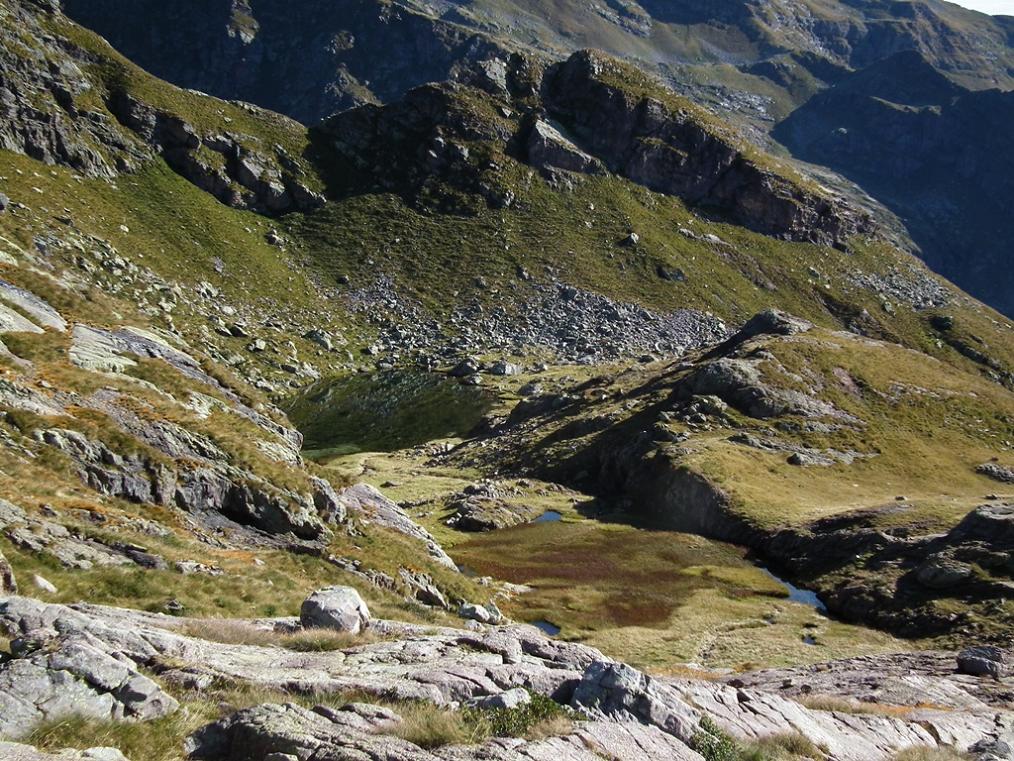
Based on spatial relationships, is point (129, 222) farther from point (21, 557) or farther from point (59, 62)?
point (21, 557)

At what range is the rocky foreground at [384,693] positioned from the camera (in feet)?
36.7

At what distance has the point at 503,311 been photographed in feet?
547

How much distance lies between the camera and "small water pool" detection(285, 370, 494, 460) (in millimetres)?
115188

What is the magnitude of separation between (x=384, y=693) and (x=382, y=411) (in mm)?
114241

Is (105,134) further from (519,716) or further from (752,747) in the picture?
(752,747)

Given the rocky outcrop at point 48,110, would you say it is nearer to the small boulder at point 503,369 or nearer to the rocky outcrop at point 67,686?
the small boulder at point 503,369

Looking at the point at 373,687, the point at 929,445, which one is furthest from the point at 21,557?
the point at 929,445

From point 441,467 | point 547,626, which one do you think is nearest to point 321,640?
point 547,626

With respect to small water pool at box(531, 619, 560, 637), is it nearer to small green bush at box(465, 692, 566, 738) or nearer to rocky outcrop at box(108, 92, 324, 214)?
small green bush at box(465, 692, 566, 738)

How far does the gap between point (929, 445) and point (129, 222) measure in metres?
137

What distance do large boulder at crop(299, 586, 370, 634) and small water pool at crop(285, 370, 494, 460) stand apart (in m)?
87.3

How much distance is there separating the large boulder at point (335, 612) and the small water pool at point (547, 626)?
27030mm

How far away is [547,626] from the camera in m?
47.1

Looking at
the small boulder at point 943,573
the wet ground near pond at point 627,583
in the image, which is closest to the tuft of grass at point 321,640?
the wet ground near pond at point 627,583
